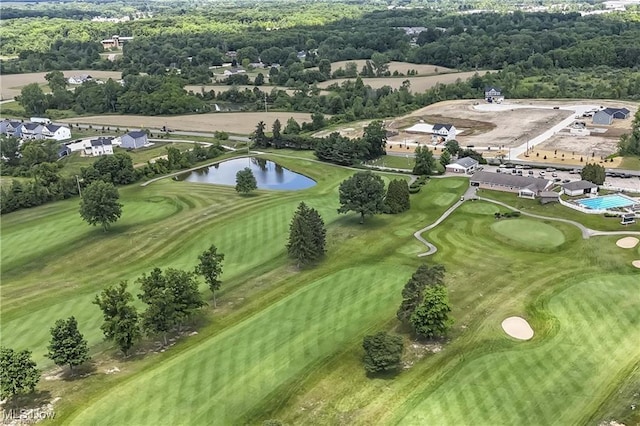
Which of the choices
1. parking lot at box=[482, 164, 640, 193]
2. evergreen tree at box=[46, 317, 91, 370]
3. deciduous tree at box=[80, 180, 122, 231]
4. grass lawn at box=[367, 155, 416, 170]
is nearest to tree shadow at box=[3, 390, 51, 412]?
evergreen tree at box=[46, 317, 91, 370]

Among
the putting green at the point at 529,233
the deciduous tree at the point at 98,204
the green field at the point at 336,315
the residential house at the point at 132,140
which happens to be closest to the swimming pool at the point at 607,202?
the green field at the point at 336,315

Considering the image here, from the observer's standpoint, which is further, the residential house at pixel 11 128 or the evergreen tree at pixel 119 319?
the residential house at pixel 11 128

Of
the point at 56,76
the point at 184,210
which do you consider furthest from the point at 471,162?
the point at 56,76

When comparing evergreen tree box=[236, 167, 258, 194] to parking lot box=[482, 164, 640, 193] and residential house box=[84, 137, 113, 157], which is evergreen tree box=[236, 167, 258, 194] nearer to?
parking lot box=[482, 164, 640, 193]

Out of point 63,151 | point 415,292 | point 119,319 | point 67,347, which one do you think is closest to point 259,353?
point 119,319

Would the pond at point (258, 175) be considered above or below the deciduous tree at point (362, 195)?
below

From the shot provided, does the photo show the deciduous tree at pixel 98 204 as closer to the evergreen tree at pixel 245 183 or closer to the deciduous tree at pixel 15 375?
the evergreen tree at pixel 245 183
